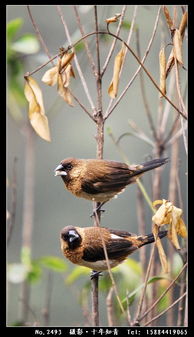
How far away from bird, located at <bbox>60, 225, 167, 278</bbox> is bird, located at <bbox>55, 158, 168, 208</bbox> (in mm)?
185

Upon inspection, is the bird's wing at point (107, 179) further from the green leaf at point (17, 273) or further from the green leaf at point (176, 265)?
the green leaf at point (17, 273)

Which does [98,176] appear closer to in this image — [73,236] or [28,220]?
[73,236]

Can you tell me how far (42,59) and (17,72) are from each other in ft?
0.81

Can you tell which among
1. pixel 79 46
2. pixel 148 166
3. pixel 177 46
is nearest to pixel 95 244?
pixel 148 166

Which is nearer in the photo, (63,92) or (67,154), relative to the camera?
(63,92)

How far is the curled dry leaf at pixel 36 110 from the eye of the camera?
7.75 ft

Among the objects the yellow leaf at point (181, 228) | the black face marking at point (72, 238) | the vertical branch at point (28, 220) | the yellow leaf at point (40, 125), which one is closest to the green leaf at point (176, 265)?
the black face marking at point (72, 238)

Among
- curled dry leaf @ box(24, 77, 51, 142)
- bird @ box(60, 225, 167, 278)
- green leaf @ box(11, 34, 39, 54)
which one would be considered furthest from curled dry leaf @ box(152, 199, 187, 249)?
green leaf @ box(11, 34, 39, 54)

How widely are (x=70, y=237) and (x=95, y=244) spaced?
13 cm

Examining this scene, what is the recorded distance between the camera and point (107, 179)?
2953mm

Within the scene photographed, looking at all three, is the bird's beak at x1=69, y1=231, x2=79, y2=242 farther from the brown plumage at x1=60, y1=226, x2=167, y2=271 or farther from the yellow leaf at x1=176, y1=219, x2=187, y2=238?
the yellow leaf at x1=176, y1=219, x2=187, y2=238

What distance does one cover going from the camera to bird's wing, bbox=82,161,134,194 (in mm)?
2926
